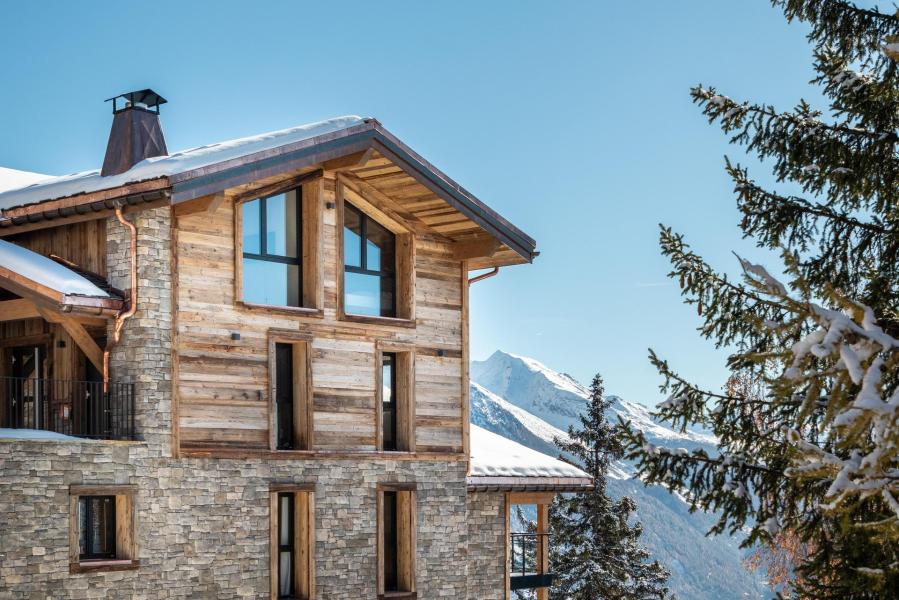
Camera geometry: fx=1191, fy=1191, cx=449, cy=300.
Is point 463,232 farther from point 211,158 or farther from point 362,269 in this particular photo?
point 211,158

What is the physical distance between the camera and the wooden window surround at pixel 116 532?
1370 centimetres

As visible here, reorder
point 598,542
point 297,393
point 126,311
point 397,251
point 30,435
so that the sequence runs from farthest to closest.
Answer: point 598,542 → point 397,251 → point 297,393 → point 126,311 → point 30,435

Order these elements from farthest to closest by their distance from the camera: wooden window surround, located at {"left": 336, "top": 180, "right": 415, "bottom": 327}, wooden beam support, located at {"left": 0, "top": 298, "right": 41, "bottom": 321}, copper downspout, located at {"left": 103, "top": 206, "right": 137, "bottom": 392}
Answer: wooden window surround, located at {"left": 336, "top": 180, "right": 415, "bottom": 327} → wooden beam support, located at {"left": 0, "top": 298, "right": 41, "bottom": 321} → copper downspout, located at {"left": 103, "top": 206, "right": 137, "bottom": 392}

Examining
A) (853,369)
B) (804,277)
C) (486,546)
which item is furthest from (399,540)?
(853,369)

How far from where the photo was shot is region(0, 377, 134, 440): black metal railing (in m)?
14.8

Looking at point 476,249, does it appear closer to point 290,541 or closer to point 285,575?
point 290,541

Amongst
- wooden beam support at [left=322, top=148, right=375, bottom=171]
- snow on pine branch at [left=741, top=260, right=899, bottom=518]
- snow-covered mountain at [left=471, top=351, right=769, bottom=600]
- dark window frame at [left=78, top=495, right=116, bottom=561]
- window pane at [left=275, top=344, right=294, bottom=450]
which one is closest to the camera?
snow on pine branch at [left=741, top=260, right=899, bottom=518]

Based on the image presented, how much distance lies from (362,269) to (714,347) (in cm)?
863

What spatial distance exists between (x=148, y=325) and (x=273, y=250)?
243 cm

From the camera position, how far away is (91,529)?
1425 cm

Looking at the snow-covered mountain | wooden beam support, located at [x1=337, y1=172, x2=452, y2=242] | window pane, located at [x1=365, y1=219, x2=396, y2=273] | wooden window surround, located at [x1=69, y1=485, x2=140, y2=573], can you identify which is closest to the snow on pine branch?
wooden window surround, located at [x1=69, y1=485, x2=140, y2=573]

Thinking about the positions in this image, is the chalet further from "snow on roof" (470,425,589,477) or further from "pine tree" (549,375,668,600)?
"pine tree" (549,375,668,600)

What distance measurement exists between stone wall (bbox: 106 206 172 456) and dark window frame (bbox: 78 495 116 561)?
908mm

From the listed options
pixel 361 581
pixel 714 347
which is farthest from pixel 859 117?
Answer: pixel 361 581
